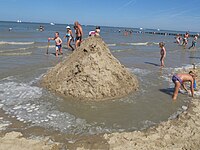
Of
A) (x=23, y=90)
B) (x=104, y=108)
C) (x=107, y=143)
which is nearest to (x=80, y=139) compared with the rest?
(x=107, y=143)

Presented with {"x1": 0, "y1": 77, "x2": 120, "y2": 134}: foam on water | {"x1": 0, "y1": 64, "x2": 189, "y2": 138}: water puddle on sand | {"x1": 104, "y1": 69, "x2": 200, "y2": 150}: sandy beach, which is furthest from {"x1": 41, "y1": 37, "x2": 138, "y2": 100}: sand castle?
{"x1": 104, "y1": 69, "x2": 200, "y2": 150}: sandy beach

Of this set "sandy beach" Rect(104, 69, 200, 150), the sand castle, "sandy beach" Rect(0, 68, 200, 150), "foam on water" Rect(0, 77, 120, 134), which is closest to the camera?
"sandy beach" Rect(0, 68, 200, 150)

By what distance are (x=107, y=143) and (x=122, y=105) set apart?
7.32ft

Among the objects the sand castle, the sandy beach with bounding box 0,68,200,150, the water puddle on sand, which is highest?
the sand castle

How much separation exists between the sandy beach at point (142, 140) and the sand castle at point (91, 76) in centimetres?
221

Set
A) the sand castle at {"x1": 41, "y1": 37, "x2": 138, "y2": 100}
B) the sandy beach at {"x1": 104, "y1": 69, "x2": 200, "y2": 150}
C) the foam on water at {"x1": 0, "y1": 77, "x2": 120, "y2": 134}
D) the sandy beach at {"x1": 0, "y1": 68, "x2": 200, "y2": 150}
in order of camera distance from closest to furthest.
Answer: the sandy beach at {"x1": 0, "y1": 68, "x2": 200, "y2": 150}
the sandy beach at {"x1": 104, "y1": 69, "x2": 200, "y2": 150}
the foam on water at {"x1": 0, "y1": 77, "x2": 120, "y2": 134}
the sand castle at {"x1": 41, "y1": 37, "x2": 138, "y2": 100}

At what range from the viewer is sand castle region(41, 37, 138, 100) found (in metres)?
7.04

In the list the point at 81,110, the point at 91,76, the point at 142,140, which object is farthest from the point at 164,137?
the point at 91,76

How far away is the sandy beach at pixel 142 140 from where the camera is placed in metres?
4.33

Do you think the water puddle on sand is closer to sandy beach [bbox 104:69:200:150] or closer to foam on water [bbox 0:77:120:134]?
foam on water [bbox 0:77:120:134]

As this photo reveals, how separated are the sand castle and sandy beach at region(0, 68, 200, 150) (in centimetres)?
221

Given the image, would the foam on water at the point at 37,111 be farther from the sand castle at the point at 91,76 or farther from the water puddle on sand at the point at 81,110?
the sand castle at the point at 91,76

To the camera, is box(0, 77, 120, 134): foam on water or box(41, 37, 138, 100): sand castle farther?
box(41, 37, 138, 100): sand castle

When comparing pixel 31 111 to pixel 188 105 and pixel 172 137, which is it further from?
pixel 188 105
